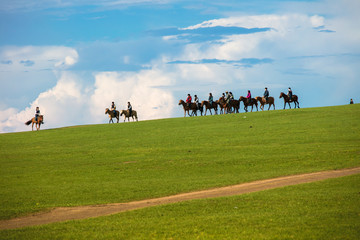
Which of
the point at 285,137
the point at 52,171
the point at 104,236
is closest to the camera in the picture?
the point at 104,236

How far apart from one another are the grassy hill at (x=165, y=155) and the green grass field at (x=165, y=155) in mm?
51

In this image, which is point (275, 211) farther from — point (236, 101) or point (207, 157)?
point (236, 101)

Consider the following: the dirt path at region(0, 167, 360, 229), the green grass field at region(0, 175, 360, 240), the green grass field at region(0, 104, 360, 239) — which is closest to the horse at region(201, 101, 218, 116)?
the green grass field at region(0, 104, 360, 239)

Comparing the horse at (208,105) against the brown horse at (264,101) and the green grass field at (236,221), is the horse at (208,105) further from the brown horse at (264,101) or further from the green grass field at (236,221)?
the green grass field at (236,221)

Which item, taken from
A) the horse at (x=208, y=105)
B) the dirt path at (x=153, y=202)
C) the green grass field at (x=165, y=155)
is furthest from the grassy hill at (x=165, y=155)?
the horse at (x=208, y=105)

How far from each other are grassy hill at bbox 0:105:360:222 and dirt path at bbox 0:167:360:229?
0.76 meters

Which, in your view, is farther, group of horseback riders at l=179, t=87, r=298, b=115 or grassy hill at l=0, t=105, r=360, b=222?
group of horseback riders at l=179, t=87, r=298, b=115

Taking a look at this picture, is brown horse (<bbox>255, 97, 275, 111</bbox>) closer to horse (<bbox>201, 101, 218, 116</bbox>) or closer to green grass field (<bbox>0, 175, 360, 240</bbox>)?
horse (<bbox>201, 101, 218, 116</bbox>)

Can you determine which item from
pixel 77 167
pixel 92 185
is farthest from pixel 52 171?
pixel 92 185

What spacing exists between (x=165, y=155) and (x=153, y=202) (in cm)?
1258

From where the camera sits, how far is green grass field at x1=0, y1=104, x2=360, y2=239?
20703 mm

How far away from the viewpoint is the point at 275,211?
14.7 m

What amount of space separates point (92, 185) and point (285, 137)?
55.9 feet

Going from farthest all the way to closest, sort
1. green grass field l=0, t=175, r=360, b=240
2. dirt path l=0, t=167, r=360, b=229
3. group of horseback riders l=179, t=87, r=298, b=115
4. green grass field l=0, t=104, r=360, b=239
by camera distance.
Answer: group of horseback riders l=179, t=87, r=298, b=115 < green grass field l=0, t=104, r=360, b=239 < dirt path l=0, t=167, r=360, b=229 < green grass field l=0, t=175, r=360, b=240
